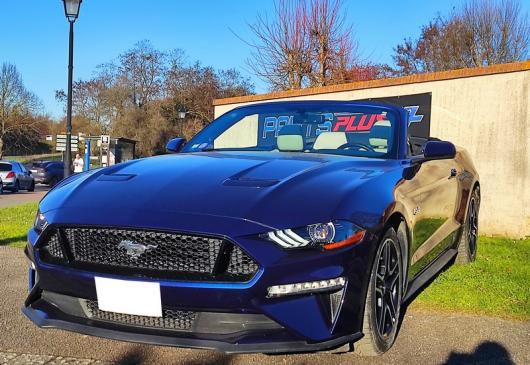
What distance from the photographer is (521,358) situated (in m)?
3.13

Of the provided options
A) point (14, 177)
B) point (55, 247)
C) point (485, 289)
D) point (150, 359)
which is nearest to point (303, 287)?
point (150, 359)

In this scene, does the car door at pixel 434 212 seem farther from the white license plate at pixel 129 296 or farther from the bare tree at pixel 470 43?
the bare tree at pixel 470 43

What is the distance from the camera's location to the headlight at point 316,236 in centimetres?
247

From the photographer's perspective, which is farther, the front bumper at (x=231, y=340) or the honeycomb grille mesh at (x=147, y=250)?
the honeycomb grille mesh at (x=147, y=250)

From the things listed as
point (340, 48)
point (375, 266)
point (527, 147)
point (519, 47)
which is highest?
point (519, 47)

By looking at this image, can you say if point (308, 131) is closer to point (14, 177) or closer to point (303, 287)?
point (303, 287)

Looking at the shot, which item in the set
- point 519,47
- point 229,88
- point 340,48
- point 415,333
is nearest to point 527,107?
point 415,333

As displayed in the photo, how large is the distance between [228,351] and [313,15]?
54.5 feet

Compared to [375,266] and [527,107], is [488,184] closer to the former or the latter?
[527,107]

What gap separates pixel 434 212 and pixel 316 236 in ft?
6.11

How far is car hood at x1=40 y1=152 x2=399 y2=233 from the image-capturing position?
2572 millimetres

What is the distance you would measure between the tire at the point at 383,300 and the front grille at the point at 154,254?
29.3 inches

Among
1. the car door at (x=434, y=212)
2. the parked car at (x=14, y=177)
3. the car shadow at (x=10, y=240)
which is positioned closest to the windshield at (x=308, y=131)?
the car door at (x=434, y=212)

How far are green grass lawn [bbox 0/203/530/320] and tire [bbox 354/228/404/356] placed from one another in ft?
3.40
